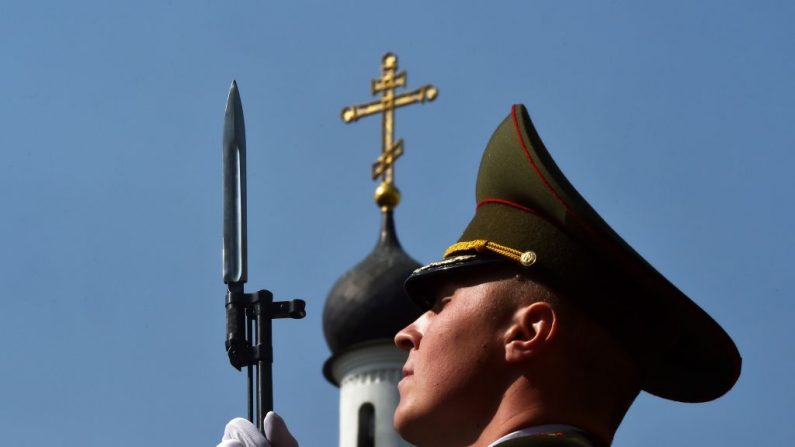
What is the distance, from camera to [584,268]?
19.9 feet

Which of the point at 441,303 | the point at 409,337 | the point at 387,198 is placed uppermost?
the point at 387,198

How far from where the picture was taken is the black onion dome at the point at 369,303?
108 feet

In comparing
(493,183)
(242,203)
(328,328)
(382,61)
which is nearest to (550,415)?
(493,183)

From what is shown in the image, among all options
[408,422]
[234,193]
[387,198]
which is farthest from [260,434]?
[387,198]

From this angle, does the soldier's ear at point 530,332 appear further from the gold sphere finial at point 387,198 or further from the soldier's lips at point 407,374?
the gold sphere finial at point 387,198

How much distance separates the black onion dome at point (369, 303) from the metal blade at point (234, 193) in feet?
83.0

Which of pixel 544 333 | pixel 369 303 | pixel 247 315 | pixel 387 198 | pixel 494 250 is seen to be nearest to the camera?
pixel 544 333

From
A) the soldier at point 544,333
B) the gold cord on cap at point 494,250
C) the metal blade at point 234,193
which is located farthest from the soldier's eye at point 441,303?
the metal blade at point 234,193

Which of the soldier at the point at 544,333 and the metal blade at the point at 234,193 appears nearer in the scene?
the soldier at the point at 544,333

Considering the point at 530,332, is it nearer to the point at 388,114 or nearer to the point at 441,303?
the point at 441,303

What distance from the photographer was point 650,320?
19.9ft

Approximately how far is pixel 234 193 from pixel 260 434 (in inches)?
39.2

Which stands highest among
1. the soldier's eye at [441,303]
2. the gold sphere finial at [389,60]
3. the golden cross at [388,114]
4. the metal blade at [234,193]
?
the gold sphere finial at [389,60]

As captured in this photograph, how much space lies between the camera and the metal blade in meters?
6.64
